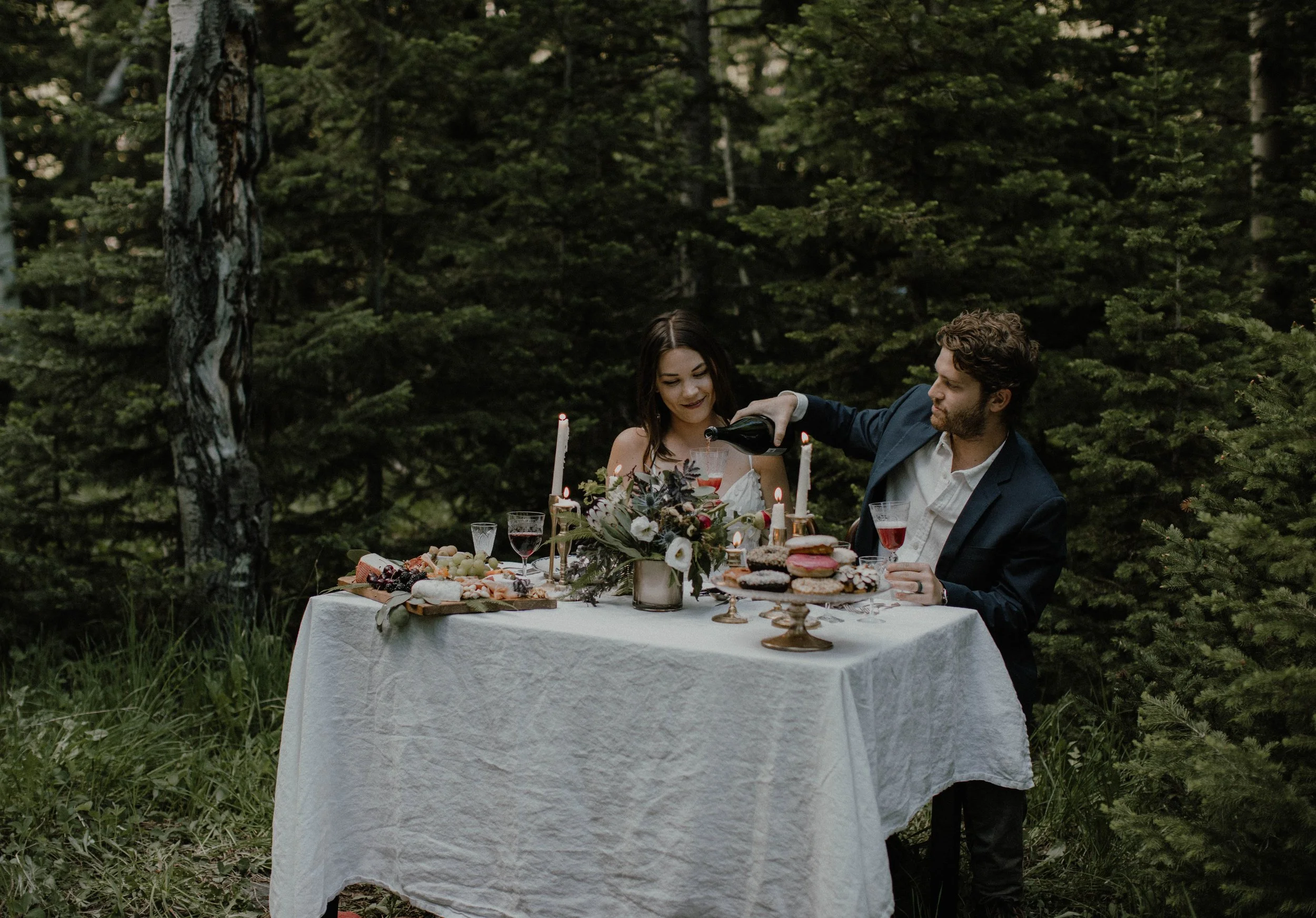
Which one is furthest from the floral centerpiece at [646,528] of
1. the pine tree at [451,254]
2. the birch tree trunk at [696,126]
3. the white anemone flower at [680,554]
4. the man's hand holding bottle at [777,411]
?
the birch tree trunk at [696,126]

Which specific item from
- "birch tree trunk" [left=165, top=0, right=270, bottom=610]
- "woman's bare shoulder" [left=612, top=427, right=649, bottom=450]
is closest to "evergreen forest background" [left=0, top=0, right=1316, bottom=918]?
"birch tree trunk" [left=165, top=0, right=270, bottom=610]

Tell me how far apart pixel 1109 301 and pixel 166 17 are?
16.8ft

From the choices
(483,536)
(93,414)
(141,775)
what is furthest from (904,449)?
(93,414)

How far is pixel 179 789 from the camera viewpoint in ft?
13.8

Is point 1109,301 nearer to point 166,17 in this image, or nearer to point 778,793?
point 778,793

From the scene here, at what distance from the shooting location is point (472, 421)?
6508 mm

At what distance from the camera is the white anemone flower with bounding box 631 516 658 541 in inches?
102

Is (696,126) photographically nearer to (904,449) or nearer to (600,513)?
(904,449)

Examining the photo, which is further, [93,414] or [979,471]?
[93,414]

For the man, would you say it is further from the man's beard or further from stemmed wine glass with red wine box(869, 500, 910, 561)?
stemmed wine glass with red wine box(869, 500, 910, 561)

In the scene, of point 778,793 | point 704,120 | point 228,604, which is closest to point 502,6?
point 704,120

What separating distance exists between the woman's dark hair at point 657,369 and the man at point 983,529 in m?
1.02

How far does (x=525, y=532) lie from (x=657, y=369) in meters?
1.33

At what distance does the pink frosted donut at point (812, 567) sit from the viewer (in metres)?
2.22
